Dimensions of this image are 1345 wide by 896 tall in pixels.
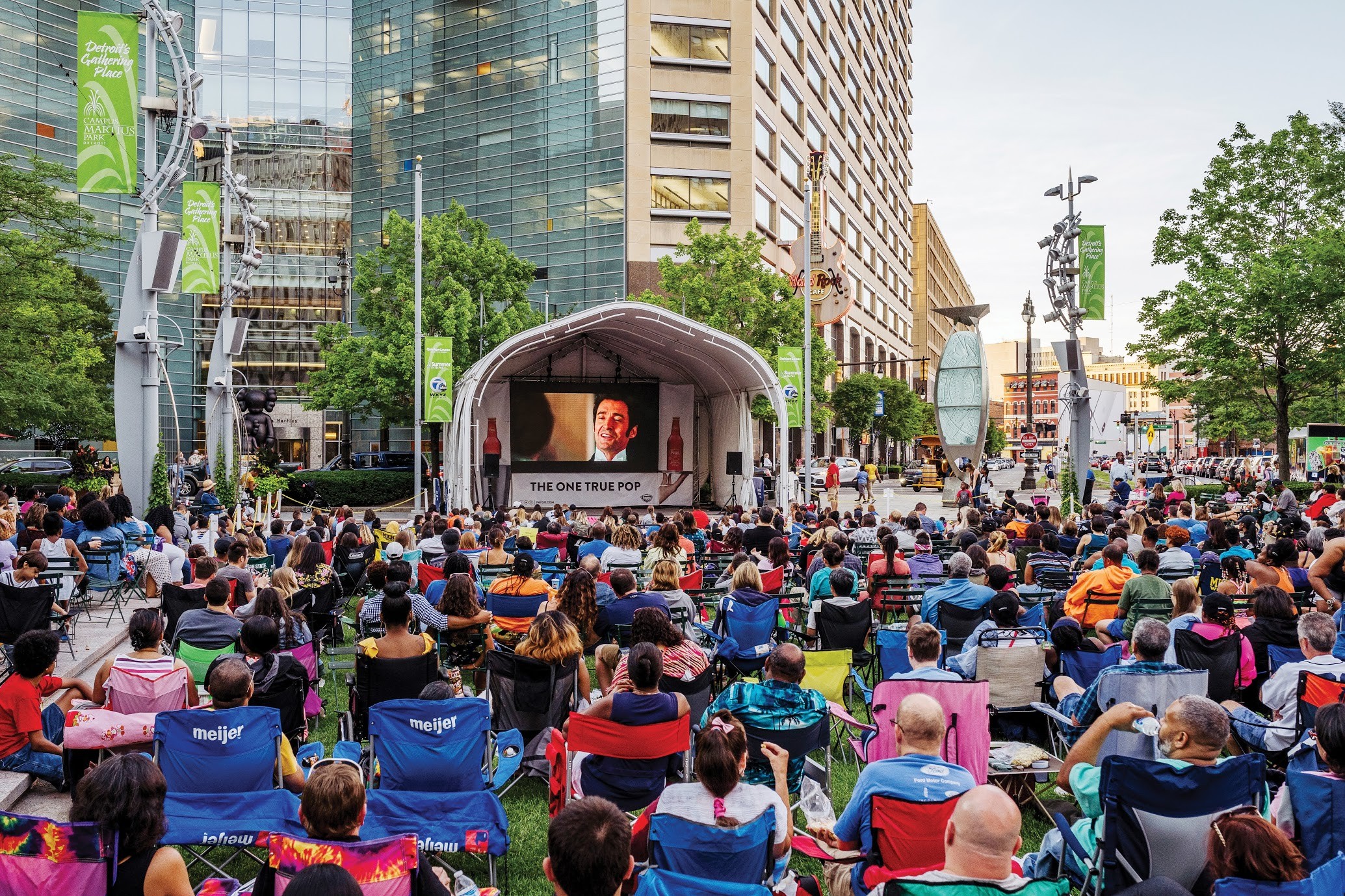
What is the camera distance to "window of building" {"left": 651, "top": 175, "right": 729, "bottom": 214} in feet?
139

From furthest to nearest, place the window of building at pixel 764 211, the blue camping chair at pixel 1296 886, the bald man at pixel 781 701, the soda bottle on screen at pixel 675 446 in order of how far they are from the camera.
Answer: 1. the window of building at pixel 764 211
2. the soda bottle on screen at pixel 675 446
3. the bald man at pixel 781 701
4. the blue camping chair at pixel 1296 886

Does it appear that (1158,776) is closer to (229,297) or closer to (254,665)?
(254,665)

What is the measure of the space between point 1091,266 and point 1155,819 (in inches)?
854

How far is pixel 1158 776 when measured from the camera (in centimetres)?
333

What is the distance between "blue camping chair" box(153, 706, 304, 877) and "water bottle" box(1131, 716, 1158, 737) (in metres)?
3.72

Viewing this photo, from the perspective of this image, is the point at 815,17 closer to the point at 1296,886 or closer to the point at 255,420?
the point at 255,420

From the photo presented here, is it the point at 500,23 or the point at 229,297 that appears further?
the point at 500,23

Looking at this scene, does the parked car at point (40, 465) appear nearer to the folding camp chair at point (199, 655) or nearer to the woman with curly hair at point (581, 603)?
the folding camp chair at point (199, 655)

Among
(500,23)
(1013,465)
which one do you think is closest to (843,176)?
(500,23)

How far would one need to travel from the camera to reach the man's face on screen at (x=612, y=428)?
27531mm

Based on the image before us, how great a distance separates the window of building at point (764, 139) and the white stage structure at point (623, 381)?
63.2 ft

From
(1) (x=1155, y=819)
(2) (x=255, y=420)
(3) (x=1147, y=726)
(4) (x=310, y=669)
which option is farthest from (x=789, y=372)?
(1) (x=1155, y=819)

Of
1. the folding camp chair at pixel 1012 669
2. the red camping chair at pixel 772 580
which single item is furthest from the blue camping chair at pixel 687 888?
the red camping chair at pixel 772 580

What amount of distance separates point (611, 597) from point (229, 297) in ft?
58.9
